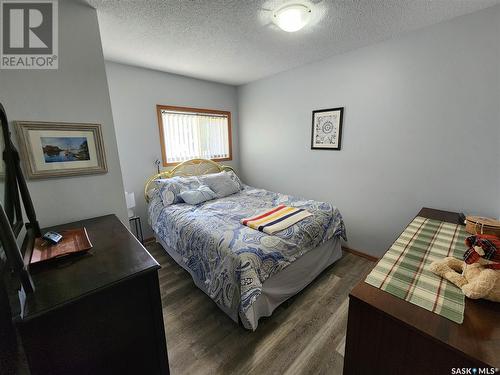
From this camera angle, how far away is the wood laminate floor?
4.50 ft

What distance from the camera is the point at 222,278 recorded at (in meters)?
1.63

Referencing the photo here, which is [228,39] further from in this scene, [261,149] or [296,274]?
[296,274]

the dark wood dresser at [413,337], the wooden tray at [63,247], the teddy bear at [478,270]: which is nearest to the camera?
the dark wood dresser at [413,337]

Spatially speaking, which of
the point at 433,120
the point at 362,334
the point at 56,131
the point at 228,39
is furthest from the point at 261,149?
the point at 362,334

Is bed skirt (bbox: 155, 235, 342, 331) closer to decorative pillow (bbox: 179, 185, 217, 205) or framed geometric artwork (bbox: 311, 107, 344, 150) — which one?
decorative pillow (bbox: 179, 185, 217, 205)

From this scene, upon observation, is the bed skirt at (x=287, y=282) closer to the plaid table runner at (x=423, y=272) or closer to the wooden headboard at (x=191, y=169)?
the plaid table runner at (x=423, y=272)


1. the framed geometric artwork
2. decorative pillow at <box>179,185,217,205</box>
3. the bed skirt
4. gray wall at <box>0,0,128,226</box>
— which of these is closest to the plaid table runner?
the bed skirt

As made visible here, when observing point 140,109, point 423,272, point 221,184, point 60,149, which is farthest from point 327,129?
point 60,149

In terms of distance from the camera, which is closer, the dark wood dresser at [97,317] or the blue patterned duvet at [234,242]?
the dark wood dresser at [97,317]

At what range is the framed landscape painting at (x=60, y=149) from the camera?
1.33 metres

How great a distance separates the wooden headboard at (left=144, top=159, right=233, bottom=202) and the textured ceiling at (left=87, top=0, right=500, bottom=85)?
140cm

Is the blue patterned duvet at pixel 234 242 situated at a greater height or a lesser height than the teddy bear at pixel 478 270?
lesser

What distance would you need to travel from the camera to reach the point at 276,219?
2.06 m

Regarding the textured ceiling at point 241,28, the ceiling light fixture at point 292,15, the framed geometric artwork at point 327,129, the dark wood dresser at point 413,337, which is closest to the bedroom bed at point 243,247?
the dark wood dresser at point 413,337
